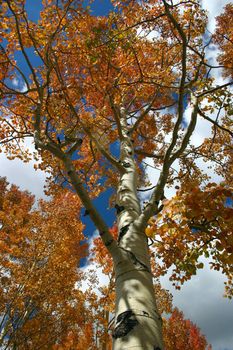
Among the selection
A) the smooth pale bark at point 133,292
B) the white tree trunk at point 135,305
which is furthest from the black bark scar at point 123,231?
the white tree trunk at point 135,305

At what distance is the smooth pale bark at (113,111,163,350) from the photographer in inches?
80.2

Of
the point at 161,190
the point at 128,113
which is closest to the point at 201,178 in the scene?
the point at 128,113

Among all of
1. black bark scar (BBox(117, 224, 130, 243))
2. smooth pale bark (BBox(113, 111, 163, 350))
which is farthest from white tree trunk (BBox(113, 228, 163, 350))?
black bark scar (BBox(117, 224, 130, 243))

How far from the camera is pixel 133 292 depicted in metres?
2.33

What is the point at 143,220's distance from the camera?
2980 mm

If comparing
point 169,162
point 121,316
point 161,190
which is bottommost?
point 121,316

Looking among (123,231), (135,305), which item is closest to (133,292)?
(135,305)

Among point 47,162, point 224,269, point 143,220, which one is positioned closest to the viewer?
point 143,220

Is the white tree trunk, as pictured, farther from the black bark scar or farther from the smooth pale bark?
the black bark scar

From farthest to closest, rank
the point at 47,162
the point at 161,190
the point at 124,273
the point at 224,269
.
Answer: the point at 47,162, the point at 224,269, the point at 161,190, the point at 124,273

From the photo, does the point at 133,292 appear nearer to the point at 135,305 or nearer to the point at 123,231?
the point at 135,305

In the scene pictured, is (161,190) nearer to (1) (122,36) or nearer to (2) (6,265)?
(1) (122,36)

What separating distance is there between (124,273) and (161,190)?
1031mm

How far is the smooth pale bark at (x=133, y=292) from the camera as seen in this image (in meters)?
2.04
